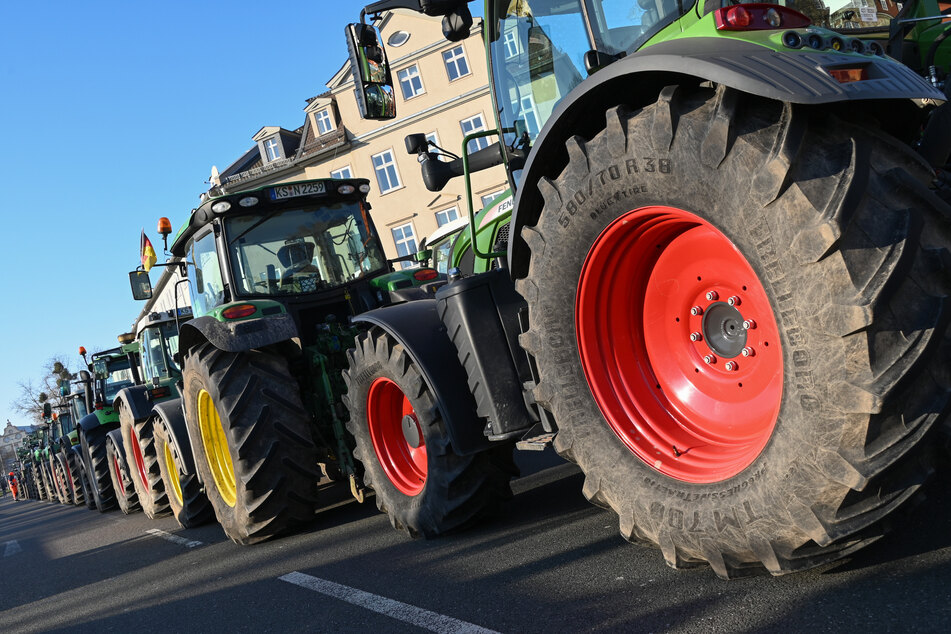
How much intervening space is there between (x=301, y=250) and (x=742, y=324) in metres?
4.62

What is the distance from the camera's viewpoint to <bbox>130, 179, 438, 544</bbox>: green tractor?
5.62 metres

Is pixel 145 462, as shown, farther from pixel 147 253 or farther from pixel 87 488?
pixel 87 488

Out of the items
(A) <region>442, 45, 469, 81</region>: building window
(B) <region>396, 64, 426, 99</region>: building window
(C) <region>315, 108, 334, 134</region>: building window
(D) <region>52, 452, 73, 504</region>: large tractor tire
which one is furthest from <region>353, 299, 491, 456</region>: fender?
(C) <region>315, 108, 334, 134</region>: building window

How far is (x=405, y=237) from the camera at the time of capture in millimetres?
32625

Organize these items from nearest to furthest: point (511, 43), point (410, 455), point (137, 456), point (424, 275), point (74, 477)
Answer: point (511, 43)
point (410, 455)
point (424, 275)
point (137, 456)
point (74, 477)

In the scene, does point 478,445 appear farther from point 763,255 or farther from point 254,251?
point 254,251

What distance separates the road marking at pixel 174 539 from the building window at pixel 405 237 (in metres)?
24.0

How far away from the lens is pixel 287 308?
6398 millimetres

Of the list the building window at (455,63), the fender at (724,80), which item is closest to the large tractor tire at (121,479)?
the fender at (724,80)

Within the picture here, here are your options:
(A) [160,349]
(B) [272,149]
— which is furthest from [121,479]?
(B) [272,149]

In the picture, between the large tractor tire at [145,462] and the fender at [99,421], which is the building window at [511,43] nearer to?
the large tractor tire at [145,462]

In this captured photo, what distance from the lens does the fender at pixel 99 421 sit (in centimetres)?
1319

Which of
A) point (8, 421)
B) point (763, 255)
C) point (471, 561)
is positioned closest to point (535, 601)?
point (471, 561)

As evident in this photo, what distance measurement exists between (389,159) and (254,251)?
2668cm
